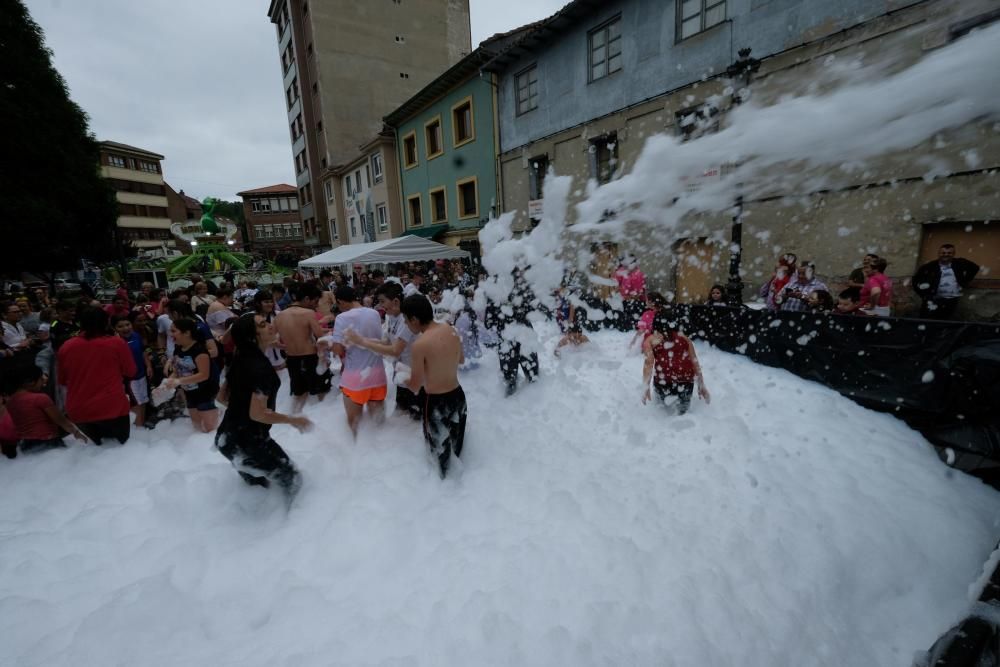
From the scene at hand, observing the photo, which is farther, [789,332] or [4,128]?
[4,128]

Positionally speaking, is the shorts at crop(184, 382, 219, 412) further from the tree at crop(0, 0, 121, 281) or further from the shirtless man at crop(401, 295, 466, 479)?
the tree at crop(0, 0, 121, 281)

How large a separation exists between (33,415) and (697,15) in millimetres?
13554

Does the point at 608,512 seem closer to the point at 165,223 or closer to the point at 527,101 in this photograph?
the point at 527,101

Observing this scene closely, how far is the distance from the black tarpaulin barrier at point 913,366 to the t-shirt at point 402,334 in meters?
5.23

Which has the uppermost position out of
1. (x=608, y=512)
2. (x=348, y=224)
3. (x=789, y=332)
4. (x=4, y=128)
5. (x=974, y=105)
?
(x=4, y=128)

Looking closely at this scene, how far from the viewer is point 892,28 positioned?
743 centimetres

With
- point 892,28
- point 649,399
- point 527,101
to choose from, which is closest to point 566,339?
point 649,399

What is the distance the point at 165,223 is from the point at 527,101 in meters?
54.2

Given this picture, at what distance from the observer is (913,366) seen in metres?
4.58

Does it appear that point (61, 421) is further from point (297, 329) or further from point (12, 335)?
point (12, 335)

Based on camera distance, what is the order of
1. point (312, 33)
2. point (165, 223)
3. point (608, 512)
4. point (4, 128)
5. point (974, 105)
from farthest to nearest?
1. point (165, 223)
2. point (312, 33)
3. point (4, 128)
4. point (608, 512)
5. point (974, 105)

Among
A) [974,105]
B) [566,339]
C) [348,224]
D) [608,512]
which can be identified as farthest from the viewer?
[348,224]

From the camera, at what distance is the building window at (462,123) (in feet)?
58.1

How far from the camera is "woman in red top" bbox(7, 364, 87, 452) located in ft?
12.4
